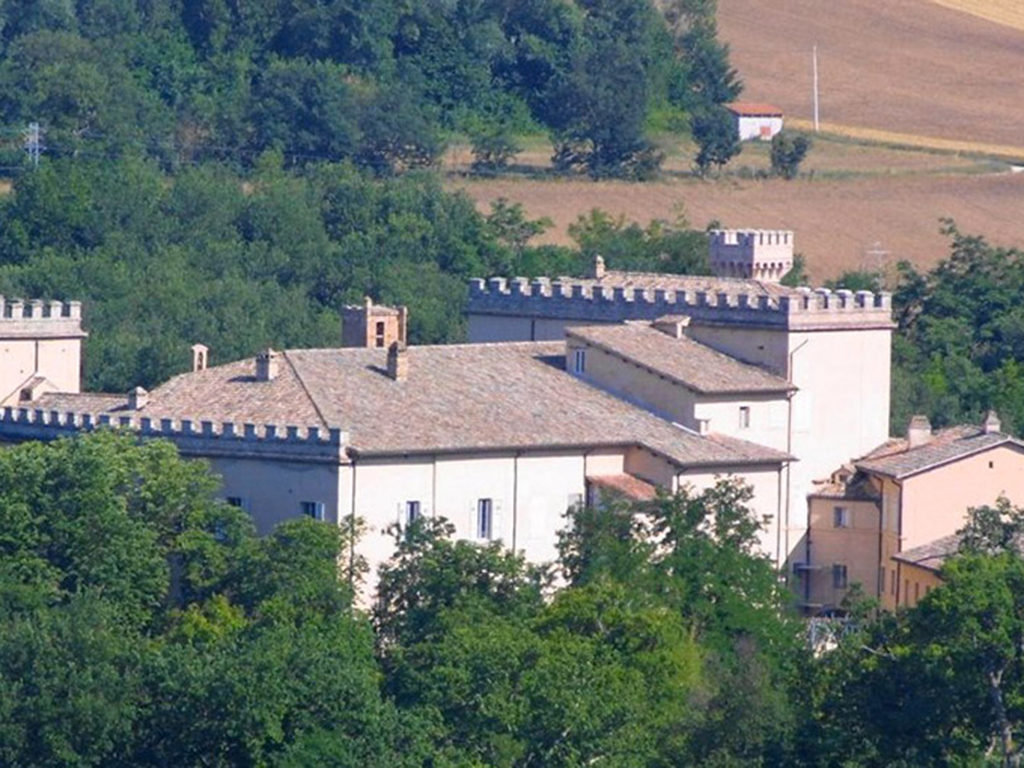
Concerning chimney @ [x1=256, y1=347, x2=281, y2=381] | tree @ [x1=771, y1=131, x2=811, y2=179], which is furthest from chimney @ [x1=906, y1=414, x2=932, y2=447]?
tree @ [x1=771, y1=131, x2=811, y2=179]

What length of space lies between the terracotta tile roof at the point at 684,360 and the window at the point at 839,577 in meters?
3.26

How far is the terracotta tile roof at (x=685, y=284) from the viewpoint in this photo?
87250 mm

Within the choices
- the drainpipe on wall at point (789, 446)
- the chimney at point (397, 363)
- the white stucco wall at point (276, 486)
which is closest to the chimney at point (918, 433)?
the drainpipe on wall at point (789, 446)

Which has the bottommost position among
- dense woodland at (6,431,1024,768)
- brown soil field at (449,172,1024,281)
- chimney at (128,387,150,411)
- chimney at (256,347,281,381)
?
dense woodland at (6,431,1024,768)

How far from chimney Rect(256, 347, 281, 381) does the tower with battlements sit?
5.32 metres

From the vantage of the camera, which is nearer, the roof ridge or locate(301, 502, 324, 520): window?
locate(301, 502, 324, 520): window

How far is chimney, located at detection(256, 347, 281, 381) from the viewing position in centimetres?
7875

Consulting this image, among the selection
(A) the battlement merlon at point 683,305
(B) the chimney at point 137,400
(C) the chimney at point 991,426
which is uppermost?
(A) the battlement merlon at point 683,305

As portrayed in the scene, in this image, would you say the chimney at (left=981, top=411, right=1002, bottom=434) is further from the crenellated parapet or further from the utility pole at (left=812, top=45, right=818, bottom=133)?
the utility pole at (left=812, top=45, right=818, bottom=133)

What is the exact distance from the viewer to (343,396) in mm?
77750

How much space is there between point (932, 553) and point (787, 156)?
5656 cm

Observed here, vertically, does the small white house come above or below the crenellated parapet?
above

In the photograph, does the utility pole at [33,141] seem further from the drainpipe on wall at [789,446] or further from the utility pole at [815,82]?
the drainpipe on wall at [789,446]

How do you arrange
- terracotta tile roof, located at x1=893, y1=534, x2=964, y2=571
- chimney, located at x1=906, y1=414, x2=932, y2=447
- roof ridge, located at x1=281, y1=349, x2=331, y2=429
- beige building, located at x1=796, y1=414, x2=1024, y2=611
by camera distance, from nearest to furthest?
roof ridge, located at x1=281, y1=349, x2=331, y2=429, terracotta tile roof, located at x1=893, y1=534, x2=964, y2=571, beige building, located at x1=796, y1=414, x2=1024, y2=611, chimney, located at x1=906, y1=414, x2=932, y2=447
